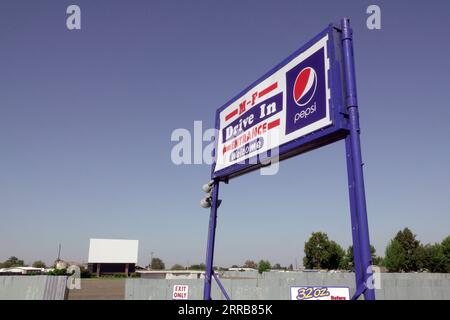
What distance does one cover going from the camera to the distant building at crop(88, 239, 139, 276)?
79.6m

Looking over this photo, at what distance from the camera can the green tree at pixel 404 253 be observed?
5806cm

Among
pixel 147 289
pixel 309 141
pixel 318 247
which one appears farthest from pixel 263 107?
pixel 318 247

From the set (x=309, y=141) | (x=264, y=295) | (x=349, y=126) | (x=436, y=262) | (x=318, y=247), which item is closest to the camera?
(x=349, y=126)

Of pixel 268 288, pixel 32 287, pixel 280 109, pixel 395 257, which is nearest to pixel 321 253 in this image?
pixel 395 257

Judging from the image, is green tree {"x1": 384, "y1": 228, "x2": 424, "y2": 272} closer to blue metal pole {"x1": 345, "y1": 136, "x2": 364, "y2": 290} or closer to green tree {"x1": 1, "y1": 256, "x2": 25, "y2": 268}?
blue metal pole {"x1": 345, "y1": 136, "x2": 364, "y2": 290}

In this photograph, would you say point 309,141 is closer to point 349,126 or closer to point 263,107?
point 349,126

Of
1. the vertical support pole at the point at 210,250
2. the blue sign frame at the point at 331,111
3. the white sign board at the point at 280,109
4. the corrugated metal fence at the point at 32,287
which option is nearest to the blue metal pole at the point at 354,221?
the blue sign frame at the point at 331,111

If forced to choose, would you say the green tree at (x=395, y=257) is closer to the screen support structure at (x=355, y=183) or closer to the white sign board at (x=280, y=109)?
the white sign board at (x=280, y=109)

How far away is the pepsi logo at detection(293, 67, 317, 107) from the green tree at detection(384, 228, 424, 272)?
60.9 meters

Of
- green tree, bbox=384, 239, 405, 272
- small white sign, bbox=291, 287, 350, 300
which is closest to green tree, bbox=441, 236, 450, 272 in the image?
green tree, bbox=384, 239, 405, 272

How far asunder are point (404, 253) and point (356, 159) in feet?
206
